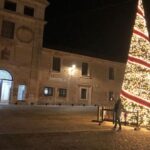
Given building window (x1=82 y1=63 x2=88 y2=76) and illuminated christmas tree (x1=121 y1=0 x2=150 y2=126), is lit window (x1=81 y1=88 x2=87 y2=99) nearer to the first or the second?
building window (x1=82 y1=63 x2=88 y2=76)

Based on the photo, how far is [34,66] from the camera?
31.8m

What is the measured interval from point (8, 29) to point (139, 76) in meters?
18.8


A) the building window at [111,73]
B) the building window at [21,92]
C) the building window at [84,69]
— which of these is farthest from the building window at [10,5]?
the building window at [111,73]

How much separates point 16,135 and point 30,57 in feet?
72.1

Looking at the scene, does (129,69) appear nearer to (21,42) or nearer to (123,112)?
(123,112)

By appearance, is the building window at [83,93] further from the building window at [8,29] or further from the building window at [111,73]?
the building window at [8,29]

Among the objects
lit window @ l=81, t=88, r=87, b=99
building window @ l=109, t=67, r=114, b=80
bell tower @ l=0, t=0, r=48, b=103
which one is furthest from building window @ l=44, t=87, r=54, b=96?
building window @ l=109, t=67, r=114, b=80

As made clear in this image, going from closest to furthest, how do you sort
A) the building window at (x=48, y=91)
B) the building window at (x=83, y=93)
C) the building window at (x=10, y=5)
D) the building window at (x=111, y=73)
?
the building window at (x=10, y=5) → the building window at (x=48, y=91) → the building window at (x=83, y=93) → the building window at (x=111, y=73)

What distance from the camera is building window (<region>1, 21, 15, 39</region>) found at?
3012 cm

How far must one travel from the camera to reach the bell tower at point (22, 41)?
30.2 metres

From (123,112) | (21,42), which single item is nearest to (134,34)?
(123,112)

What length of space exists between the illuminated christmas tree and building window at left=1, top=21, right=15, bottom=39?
17.9 meters

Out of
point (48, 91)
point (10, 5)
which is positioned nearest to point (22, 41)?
point (10, 5)

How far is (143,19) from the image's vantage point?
15.9 m
